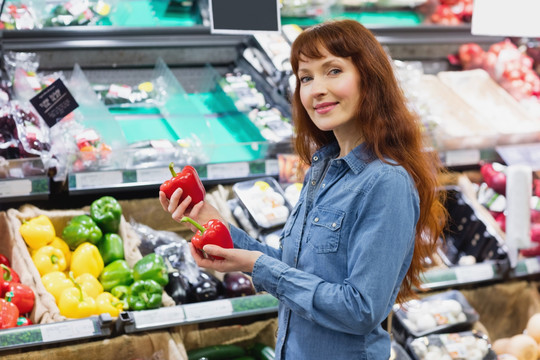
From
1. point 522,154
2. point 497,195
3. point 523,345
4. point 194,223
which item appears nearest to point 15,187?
point 194,223

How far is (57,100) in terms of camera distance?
2.81 meters

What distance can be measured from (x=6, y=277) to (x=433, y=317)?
172 cm

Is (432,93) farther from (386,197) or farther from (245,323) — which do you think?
(386,197)

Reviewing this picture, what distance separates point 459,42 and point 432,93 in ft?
1.51

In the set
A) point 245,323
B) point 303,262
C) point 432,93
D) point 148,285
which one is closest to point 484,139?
point 432,93

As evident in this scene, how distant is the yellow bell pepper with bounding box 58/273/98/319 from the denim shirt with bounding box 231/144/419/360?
3.23 feet

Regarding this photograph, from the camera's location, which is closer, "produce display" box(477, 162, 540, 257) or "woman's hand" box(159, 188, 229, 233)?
"woman's hand" box(159, 188, 229, 233)

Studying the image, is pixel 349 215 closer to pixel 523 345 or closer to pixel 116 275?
pixel 116 275

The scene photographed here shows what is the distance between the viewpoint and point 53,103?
2816mm

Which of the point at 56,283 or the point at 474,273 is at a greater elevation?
the point at 56,283

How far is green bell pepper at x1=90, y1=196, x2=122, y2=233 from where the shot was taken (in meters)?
2.88

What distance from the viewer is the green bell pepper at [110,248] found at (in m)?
2.91

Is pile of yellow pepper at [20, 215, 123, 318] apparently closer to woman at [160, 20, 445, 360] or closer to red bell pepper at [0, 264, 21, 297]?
red bell pepper at [0, 264, 21, 297]

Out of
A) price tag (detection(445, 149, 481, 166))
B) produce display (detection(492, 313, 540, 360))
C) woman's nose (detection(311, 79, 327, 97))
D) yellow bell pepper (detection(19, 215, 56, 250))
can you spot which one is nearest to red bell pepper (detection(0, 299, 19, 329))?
yellow bell pepper (detection(19, 215, 56, 250))
